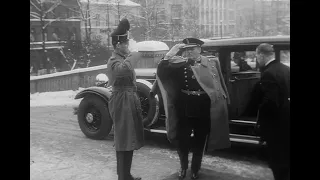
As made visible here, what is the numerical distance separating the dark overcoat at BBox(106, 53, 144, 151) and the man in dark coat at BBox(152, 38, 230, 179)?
1.83 ft

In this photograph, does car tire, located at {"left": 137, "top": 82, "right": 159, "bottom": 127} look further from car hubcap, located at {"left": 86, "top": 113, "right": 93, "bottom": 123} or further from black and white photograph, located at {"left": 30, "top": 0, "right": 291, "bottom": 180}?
car hubcap, located at {"left": 86, "top": 113, "right": 93, "bottom": 123}

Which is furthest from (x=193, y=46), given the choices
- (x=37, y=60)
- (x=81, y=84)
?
(x=37, y=60)

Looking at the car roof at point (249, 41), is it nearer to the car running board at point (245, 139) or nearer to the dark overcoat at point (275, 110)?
the dark overcoat at point (275, 110)

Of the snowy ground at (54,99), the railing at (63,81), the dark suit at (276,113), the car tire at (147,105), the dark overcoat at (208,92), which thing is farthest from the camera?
the railing at (63,81)

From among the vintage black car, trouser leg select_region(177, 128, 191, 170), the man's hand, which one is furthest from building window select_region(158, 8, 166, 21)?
trouser leg select_region(177, 128, 191, 170)

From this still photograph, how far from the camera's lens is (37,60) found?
15.8 m

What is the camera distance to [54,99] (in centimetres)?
1118

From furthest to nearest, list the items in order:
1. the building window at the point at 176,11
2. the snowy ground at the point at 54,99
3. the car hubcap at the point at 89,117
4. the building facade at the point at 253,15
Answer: the snowy ground at the point at 54,99 < the building window at the point at 176,11 < the building facade at the point at 253,15 < the car hubcap at the point at 89,117

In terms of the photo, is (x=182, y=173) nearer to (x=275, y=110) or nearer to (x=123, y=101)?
(x=123, y=101)

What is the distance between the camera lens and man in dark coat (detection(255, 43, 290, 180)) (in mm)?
3574

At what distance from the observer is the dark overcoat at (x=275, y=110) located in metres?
3.57

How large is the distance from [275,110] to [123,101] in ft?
5.33

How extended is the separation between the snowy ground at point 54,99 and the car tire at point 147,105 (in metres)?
4.79

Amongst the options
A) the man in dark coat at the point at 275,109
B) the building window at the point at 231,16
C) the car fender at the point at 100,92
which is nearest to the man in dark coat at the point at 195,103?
the man in dark coat at the point at 275,109
